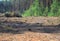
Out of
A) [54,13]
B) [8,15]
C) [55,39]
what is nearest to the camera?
[55,39]

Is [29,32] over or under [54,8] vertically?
over

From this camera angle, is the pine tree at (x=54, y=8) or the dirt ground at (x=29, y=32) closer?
the dirt ground at (x=29, y=32)

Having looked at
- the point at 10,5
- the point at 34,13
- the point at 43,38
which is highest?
the point at 43,38

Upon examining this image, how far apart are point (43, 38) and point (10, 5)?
3736cm

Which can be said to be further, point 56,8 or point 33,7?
point 33,7

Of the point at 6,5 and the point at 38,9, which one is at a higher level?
the point at 38,9

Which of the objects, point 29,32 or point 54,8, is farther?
point 54,8

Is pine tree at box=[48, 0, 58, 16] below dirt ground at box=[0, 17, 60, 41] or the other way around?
below

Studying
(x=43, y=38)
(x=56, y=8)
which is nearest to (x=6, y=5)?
(x=56, y=8)

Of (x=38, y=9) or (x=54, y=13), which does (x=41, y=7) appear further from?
(x=54, y=13)

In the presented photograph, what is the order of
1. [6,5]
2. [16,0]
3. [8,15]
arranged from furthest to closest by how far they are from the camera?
[6,5] → [16,0] → [8,15]

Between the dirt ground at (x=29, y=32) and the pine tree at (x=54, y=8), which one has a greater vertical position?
the dirt ground at (x=29, y=32)

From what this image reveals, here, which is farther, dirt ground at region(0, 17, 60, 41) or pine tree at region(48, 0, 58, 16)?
pine tree at region(48, 0, 58, 16)

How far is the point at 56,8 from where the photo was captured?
22.8 metres
